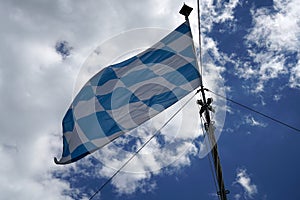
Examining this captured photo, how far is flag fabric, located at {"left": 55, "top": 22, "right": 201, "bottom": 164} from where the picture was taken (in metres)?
10.6

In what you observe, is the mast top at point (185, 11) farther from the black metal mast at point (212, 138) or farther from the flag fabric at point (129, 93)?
the black metal mast at point (212, 138)

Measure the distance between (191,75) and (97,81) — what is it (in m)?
3.57

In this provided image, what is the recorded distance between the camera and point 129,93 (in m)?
11.5

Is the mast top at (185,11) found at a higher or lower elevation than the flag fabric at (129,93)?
higher

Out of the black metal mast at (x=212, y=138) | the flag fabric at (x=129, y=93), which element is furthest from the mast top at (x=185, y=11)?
the black metal mast at (x=212, y=138)

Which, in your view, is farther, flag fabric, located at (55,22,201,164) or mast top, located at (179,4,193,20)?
mast top, located at (179,4,193,20)

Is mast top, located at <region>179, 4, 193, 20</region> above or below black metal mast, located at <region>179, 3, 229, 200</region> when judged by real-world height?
above

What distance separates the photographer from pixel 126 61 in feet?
40.1

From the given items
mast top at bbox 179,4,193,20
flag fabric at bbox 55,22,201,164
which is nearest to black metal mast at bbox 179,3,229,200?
flag fabric at bbox 55,22,201,164

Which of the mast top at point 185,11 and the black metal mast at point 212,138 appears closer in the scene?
the black metal mast at point 212,138

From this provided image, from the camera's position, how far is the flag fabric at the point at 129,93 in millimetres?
10648

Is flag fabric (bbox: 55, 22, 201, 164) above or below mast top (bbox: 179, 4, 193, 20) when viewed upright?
below

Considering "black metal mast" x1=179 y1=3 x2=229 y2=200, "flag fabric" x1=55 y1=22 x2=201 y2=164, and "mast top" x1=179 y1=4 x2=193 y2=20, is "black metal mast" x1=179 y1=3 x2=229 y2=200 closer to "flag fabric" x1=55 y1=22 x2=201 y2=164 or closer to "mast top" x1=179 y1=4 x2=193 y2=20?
"flag fabric" x1=55 y1=22 x2=201 y2=164

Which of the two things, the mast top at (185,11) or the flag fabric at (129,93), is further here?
the mast top at (185,11)
